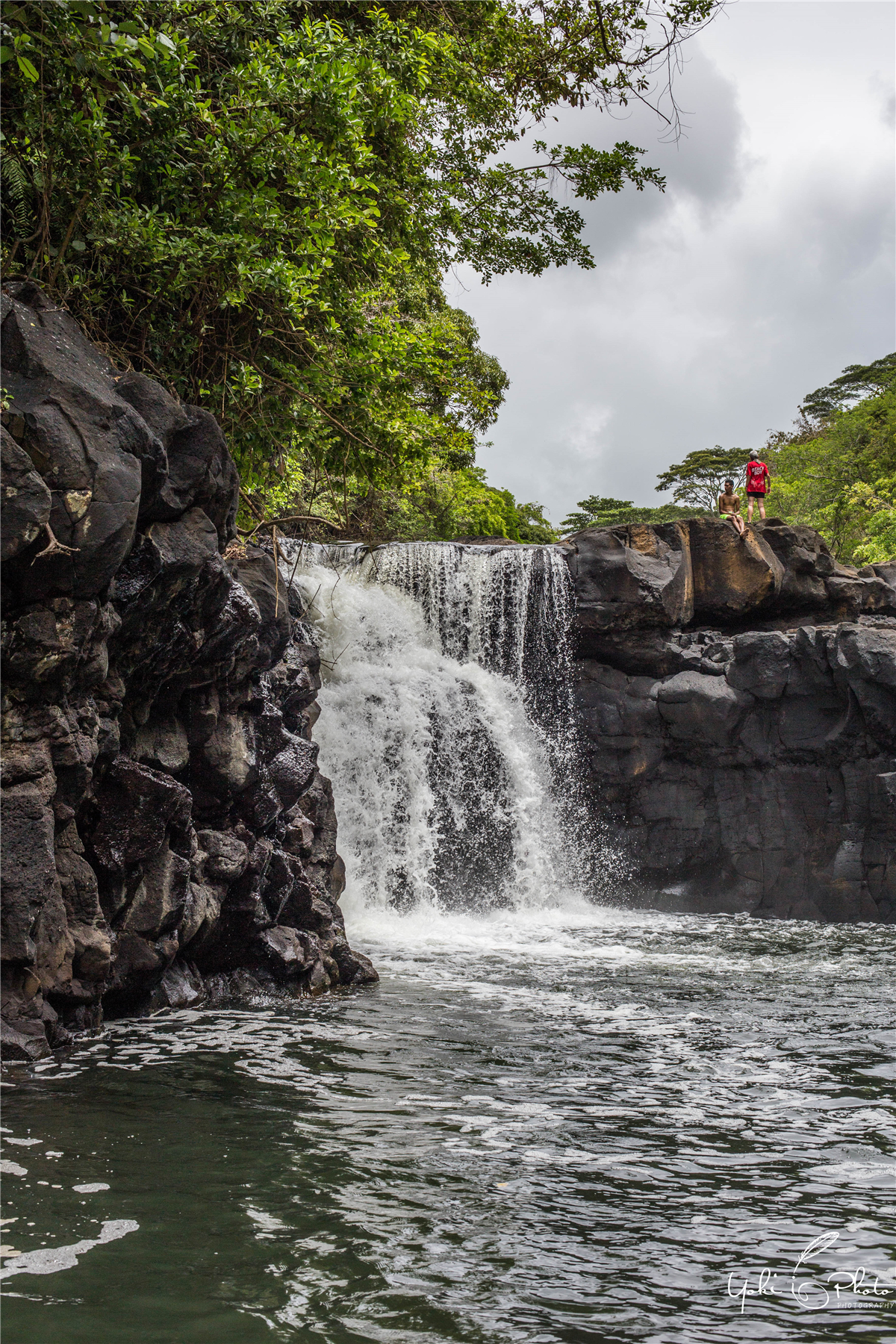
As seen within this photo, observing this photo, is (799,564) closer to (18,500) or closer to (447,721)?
(447,721)

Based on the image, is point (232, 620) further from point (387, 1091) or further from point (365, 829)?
point (365, 829)

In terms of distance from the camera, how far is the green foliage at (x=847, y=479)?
1320 inches

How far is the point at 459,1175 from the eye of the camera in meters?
4.94

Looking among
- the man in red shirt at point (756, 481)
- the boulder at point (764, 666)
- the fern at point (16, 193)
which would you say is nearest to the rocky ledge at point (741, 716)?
the boulder at point (764, 666)

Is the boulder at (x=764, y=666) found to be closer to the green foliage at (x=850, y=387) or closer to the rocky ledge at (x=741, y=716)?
the rocky ledge at (x=741, y=716)

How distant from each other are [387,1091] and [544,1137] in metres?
1.21

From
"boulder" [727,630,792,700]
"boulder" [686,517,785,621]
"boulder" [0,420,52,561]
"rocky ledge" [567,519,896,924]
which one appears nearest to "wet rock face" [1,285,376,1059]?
"boulder" [0,420,52,561]

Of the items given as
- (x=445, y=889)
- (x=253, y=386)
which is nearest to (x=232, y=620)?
(x=253, y=386)

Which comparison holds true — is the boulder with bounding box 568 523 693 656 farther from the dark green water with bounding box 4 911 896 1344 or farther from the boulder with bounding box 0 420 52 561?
the boulder with bounding box 0 420 52 561

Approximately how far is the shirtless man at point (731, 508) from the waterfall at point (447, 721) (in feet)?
11.7

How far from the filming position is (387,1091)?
20.7 ft

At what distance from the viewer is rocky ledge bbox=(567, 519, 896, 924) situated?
713 inches

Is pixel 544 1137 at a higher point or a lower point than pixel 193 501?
lower

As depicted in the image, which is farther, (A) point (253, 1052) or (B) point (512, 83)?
(B) point (512, 83)
